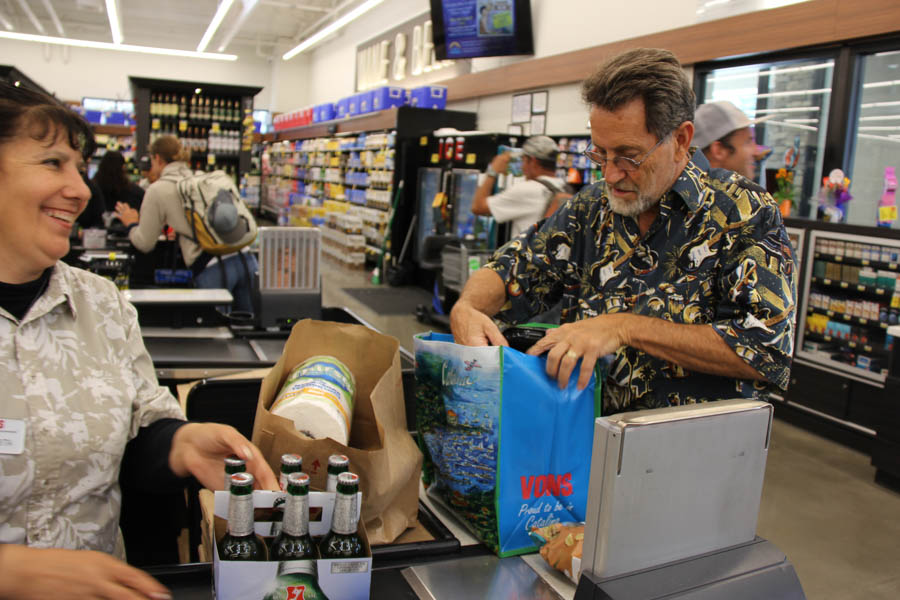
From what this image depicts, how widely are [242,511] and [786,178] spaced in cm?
571

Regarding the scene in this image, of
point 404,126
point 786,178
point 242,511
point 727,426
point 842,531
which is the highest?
point 404,126

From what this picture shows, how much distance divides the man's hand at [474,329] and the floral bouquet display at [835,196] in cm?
469

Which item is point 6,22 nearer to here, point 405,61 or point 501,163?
point 405,61

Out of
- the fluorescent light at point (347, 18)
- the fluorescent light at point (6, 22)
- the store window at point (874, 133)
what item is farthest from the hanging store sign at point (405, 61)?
the fluorescent light at point (6, 22)

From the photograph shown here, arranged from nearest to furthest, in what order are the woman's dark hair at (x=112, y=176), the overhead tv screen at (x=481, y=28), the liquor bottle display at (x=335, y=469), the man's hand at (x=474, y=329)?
the liquor bottle display at (x=335, y=469) < the man's hand at (x=474, y=329) < the woman's dark hair at (x=112, y=176) < the overhead tv screen at (x=481, y=28)

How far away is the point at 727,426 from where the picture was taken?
40.5 inches

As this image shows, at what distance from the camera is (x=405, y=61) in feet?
46.8

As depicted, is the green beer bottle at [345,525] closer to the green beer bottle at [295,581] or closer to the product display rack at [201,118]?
the green beer bottle at [295,581]

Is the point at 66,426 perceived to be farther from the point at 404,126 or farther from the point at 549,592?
the point at 404,126

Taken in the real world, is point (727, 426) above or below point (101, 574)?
above

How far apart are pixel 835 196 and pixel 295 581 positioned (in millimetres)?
5490

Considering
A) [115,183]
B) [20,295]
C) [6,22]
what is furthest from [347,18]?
[20,295]

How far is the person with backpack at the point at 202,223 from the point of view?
181 inches

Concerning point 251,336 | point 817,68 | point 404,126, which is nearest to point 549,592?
point 251,336
